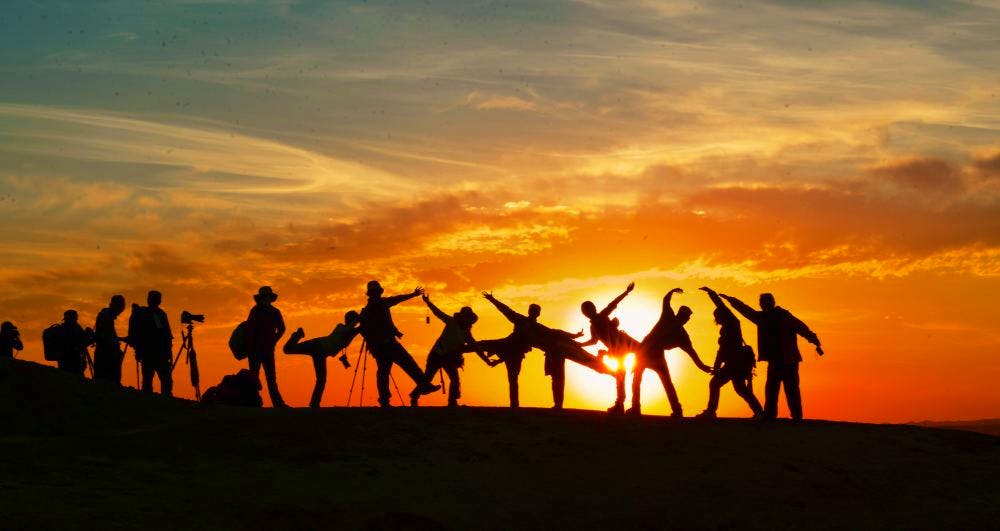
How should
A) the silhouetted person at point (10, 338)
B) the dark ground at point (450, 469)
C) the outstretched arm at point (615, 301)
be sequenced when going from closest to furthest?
the dark ground at point (450, 469)
the outstretched arm at point (615, 301)
the silhouetted person at point (10, 338)

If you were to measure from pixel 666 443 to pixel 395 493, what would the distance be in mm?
5189

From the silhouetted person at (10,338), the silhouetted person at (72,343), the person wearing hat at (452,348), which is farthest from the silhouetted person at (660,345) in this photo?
the silhouetted person at (10,338)

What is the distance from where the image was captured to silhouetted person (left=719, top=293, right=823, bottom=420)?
22.0 metres

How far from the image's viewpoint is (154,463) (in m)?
16.3

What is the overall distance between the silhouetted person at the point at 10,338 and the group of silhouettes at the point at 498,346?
3.04 metres

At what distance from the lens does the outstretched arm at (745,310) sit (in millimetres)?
22141

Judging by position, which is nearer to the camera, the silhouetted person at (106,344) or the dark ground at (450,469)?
the dark ground at (450,469)

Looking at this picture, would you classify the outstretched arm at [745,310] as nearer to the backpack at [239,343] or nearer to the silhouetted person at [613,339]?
the silhouetted person at [613,339]

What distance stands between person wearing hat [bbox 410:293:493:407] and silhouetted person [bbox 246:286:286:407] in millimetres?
2774

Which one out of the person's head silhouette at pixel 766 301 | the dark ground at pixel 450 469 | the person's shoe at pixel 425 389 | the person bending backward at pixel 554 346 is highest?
the person's head silhouette at pixel 766 301

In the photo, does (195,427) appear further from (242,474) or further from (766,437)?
(766,437)

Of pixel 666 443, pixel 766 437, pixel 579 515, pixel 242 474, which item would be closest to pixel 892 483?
pixel 766 437

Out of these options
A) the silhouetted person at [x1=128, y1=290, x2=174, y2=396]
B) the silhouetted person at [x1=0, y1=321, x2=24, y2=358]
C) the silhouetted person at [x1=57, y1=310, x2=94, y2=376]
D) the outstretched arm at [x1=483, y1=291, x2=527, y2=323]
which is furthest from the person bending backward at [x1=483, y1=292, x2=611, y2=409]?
the silhouetted person at [x1=0, y1=321, x2=24, y2=358]

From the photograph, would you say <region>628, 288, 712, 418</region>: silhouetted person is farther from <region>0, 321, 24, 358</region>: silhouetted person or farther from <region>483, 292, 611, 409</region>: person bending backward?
<region>0, 321, 24, 358</region>: silhouetted person
